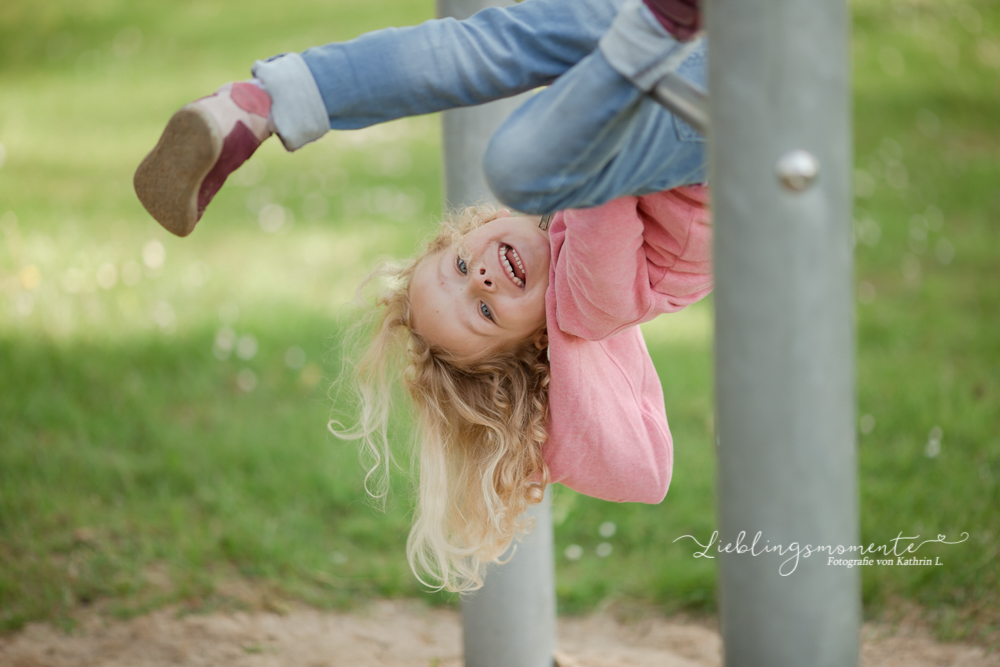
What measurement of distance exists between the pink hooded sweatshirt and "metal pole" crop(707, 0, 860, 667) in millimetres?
467

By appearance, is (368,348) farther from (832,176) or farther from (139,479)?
(139,479)

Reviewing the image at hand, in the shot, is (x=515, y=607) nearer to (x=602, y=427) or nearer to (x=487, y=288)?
(x=602, y=427)

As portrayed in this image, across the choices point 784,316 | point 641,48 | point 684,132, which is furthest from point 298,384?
point 784,316

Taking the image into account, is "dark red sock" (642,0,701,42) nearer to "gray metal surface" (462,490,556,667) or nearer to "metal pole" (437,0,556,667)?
"metal pole" (437,0,556,667)

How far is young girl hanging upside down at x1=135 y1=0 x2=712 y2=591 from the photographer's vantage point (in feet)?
3.60

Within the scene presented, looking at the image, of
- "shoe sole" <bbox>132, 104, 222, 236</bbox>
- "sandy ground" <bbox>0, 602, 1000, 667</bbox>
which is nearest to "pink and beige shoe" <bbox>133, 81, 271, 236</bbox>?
"shoe sole" <bbox>132, 104, 222, 236</bbox>

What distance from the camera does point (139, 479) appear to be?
294cm

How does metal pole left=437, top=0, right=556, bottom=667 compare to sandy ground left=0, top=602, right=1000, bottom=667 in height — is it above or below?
above

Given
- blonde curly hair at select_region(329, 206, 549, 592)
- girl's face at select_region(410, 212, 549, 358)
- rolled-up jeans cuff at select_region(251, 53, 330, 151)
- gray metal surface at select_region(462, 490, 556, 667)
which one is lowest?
gray metal surface at select_region(462, 490, 556, 667)

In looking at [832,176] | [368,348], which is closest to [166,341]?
[368,348]

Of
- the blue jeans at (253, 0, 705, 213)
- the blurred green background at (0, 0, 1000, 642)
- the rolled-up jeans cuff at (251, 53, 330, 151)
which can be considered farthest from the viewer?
the blurred green background at (0, 0, 1000, 642)

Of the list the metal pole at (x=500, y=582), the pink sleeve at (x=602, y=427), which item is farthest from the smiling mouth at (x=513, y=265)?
the metal pole at (x=500, y=582)

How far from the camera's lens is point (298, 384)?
3.50m

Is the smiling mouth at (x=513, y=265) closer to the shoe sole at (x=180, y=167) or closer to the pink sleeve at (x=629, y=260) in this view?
the pink sleeve at (x=629, y=260)
